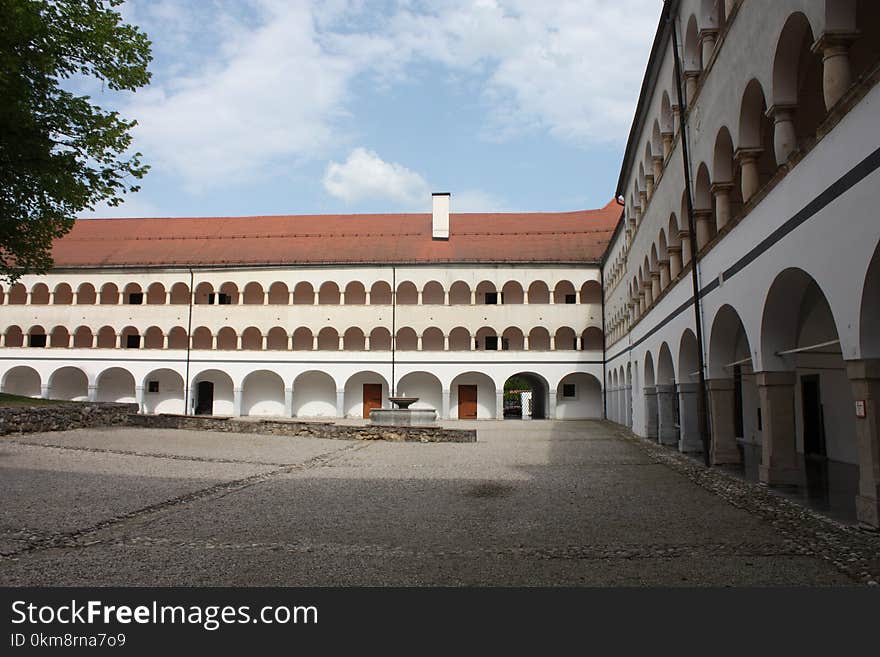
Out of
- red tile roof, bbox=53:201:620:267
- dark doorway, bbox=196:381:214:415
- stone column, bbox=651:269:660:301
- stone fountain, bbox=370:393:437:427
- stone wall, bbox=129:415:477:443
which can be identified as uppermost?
red tile roof, bbox=53:201:620:267

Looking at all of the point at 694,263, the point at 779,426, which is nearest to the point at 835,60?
the point at 779,426

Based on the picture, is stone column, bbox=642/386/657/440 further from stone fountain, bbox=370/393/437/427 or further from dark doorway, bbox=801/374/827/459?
stone fountain, bbox=370/393/437/427

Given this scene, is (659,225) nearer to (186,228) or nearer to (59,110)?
(59,110)

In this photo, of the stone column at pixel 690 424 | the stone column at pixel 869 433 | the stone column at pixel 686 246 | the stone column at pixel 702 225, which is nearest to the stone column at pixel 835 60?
the stone column at pixel 869 433

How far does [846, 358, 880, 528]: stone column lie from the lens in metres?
6.93

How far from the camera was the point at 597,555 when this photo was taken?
6223 mm

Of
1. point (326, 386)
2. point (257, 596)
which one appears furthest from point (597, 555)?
point (326, 386)

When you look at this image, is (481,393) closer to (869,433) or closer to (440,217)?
(440,217)

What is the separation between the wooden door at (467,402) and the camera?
36.7 meters

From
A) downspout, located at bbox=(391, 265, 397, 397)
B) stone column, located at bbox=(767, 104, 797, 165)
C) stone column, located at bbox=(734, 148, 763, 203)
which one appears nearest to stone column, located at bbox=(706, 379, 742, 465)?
stone column, located at bbox=(734, 148, 763, 203)

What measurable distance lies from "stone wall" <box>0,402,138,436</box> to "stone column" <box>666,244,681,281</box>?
55.6 ft

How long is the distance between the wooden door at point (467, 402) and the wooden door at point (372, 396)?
4372 millimetres

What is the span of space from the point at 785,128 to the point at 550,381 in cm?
2713

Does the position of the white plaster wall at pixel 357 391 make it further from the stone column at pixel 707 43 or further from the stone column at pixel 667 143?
the stone column at pixel 707 43
